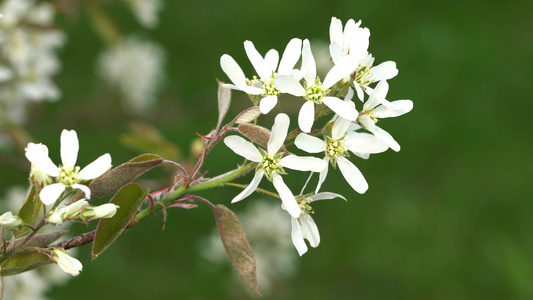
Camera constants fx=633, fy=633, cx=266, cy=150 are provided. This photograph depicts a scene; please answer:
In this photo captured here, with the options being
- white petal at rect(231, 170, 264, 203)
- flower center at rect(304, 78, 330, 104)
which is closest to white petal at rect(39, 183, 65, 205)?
white petal at rect(231, 170, 264, 203)

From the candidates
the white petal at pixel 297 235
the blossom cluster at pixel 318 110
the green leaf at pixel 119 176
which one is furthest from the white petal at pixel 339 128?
the green leaf at pixel 119 176

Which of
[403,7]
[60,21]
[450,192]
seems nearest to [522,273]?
[450,192]

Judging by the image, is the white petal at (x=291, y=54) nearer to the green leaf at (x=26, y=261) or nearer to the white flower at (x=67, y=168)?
the white flower at (x=67, y=168)

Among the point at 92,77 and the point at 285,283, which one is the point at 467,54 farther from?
the point at 92,77

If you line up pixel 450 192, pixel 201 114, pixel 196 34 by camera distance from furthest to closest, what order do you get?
1. pixel 196 34
2. pixel 450 192
3. pixel 201 114

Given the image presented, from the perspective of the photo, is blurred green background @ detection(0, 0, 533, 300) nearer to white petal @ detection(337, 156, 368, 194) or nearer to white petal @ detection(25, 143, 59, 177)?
white petal @ detection(25, 143, 59, 177)

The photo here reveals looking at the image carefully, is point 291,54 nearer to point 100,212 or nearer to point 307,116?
point 307,116
